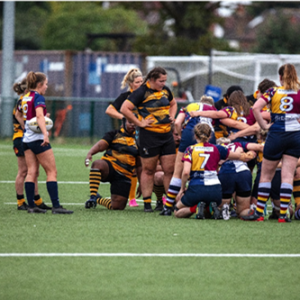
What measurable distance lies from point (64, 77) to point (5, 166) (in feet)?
39.5

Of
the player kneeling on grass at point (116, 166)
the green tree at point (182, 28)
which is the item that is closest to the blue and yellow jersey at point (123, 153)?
the player kneeling on grass at point (116, 166)

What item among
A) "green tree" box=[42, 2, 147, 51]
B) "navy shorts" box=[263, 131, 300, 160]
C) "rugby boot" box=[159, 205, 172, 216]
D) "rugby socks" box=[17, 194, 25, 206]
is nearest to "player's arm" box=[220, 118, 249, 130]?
"navy shorts" box=[263, 131, 300, 160]

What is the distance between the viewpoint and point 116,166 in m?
9.82

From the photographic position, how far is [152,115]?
361 inches

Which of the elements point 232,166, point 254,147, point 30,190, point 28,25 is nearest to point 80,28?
point 28,25

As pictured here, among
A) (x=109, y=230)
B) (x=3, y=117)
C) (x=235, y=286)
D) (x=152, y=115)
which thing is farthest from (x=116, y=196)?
(x=3, y=117)

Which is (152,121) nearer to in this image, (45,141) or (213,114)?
(213,114)

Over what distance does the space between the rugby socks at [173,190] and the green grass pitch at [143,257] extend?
0.25 metres

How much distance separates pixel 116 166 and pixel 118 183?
0.24m

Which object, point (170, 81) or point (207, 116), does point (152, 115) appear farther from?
point (170, 81)

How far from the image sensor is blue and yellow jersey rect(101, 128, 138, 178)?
9.82m

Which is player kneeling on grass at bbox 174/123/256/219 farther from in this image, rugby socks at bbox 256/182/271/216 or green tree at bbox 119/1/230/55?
green tree at bbox 119/1/230/55

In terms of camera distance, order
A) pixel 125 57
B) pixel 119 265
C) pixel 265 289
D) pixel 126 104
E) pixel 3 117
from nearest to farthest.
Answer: pixel 265 289, pixel 119 265, pixel 126 104, pixel 3 117, pixel 125 57

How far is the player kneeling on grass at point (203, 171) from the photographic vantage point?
27.9 feet
